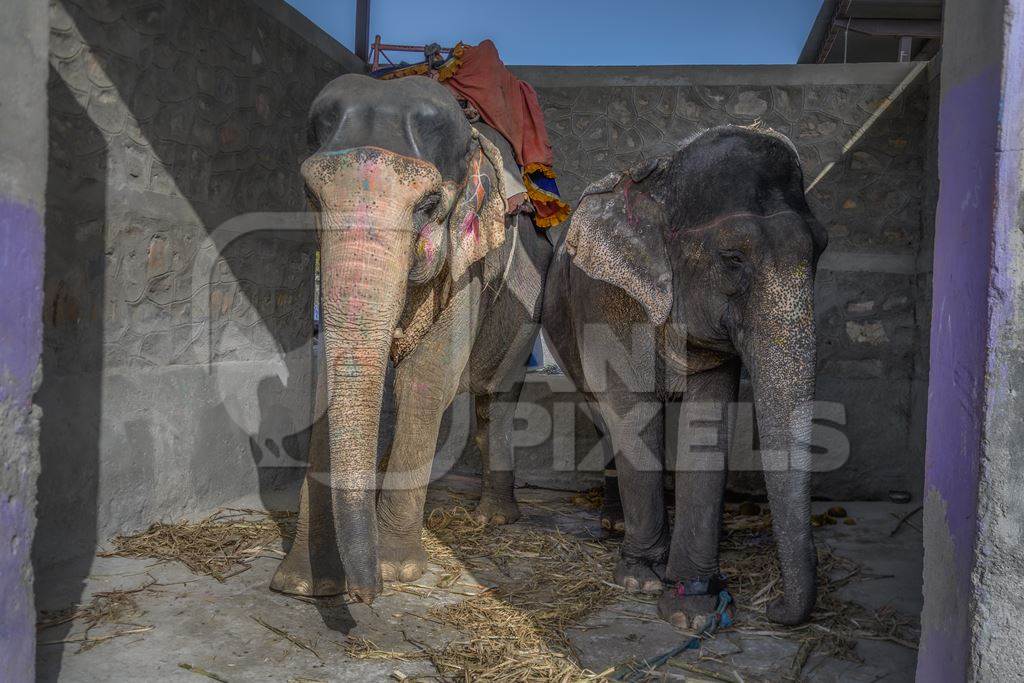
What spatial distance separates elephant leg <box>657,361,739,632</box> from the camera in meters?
3.65

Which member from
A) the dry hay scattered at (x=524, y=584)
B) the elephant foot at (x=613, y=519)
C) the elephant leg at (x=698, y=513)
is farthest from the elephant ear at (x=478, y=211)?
the elephant foot at (x=613, y=519)

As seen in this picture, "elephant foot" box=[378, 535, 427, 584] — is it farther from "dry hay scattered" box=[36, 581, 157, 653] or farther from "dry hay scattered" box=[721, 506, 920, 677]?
→ "dry hay scattered" box=[721, 506, 920, 677]

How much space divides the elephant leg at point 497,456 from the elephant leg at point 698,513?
1.67m

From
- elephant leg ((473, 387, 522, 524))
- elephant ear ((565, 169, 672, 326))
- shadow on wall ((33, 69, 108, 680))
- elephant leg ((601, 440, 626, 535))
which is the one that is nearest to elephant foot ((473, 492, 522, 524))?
elephant leg ((473, 387, 522, 524))

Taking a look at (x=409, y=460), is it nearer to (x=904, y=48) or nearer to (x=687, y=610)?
(x=687, y=610)

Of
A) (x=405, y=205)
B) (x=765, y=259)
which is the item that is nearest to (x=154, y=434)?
(x=405, y=205)

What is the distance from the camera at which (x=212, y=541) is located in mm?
4500

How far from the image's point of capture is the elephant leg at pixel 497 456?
533cm

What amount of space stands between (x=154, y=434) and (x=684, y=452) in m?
2.95

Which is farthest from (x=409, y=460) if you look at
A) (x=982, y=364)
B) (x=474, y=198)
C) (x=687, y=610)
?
(x=982, y=364)

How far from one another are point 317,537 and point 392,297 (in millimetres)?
1312

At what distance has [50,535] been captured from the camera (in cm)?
400

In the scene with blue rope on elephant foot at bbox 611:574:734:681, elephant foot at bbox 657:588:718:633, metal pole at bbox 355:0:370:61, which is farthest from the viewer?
metal pole at bbox 355:0:370:61

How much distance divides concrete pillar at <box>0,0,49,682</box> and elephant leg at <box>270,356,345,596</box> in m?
1.43
